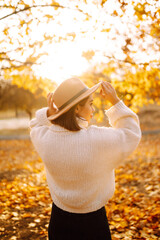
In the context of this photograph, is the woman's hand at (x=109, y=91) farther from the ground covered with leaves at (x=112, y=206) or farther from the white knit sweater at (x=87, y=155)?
the ground covered with leaves at (x=112, y=206)

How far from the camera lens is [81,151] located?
1699 millimetres

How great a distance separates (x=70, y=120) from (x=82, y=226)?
0.86 m

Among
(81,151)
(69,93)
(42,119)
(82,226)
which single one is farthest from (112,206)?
(69,93)

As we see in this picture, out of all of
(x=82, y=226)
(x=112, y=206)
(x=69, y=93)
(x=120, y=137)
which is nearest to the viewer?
(x=120, y=137)

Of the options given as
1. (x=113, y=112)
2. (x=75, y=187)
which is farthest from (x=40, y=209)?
(x=113, y=112)

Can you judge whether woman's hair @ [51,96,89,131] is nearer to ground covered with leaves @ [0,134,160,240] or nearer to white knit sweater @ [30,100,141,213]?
white knit sweater @ [30,100,141,213]

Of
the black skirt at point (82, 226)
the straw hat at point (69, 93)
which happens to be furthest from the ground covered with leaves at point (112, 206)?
the straw hat at point (69, 93)

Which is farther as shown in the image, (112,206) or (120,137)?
(112,206)

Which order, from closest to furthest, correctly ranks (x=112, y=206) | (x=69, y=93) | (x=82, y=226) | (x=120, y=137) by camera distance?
(x=120, y=137) → (x=69, y=93) → (x=82, y=226) → (x=112, y=206)

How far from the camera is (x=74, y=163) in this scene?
1.74 metres

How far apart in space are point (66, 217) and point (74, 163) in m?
0.53

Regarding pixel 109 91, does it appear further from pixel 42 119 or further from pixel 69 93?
pixel 42 119

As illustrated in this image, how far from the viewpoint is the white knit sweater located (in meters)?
1.68

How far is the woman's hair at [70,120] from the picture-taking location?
1724mm
